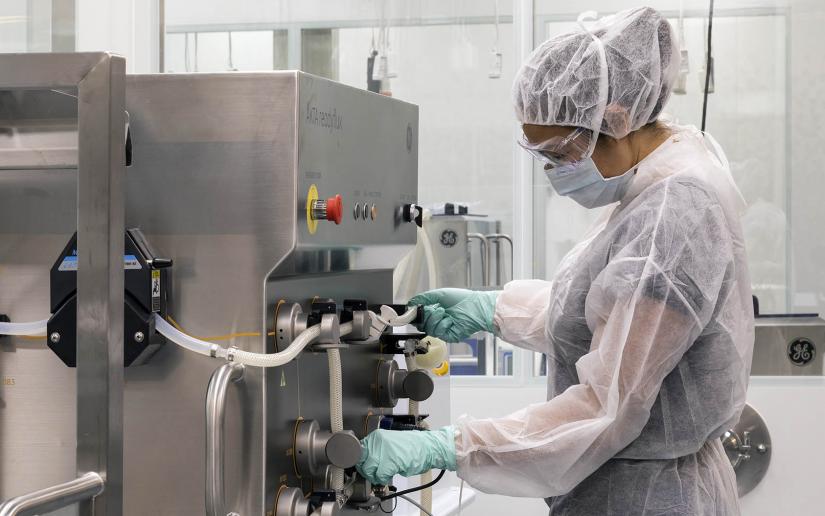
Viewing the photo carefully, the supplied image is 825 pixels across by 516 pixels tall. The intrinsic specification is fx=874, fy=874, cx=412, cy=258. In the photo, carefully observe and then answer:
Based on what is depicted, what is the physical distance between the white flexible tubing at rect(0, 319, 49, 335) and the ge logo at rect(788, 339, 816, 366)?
2281 millimetres

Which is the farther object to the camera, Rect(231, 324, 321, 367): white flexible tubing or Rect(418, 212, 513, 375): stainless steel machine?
Rect(418, 212, 513, 375): stainless steel machine

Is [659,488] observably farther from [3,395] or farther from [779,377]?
[779,377]

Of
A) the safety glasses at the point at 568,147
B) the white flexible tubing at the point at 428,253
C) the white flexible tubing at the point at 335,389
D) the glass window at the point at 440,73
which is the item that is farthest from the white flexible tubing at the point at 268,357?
the glass window at the point at 440,73

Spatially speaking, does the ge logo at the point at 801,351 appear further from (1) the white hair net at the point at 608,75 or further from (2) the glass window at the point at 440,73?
(1) the white hair net at the point at 608,75

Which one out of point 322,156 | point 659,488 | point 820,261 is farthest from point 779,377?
point 322,156

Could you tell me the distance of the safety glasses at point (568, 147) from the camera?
4.14 ft

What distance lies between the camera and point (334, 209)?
973 mm

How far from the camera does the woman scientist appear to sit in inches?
45.5

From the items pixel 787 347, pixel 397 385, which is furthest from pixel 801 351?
pixel 397 385

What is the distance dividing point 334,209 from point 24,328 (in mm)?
374

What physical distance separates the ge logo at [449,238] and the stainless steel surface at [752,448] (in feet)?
3.38

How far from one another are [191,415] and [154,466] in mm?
76

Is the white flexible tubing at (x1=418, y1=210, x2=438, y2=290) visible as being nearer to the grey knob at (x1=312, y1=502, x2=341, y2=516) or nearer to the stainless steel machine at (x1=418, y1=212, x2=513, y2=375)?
the stainless steel machine at (x1=418, y1=212, x2=513, y2=375)

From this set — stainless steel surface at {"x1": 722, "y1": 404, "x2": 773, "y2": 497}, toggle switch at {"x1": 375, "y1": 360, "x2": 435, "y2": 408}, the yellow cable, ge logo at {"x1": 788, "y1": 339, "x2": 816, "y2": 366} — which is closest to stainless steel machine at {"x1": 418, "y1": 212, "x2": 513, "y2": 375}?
stainless steel surface at {"x1": 722, "y1": 404, "x2": 773, "y2": 497}
